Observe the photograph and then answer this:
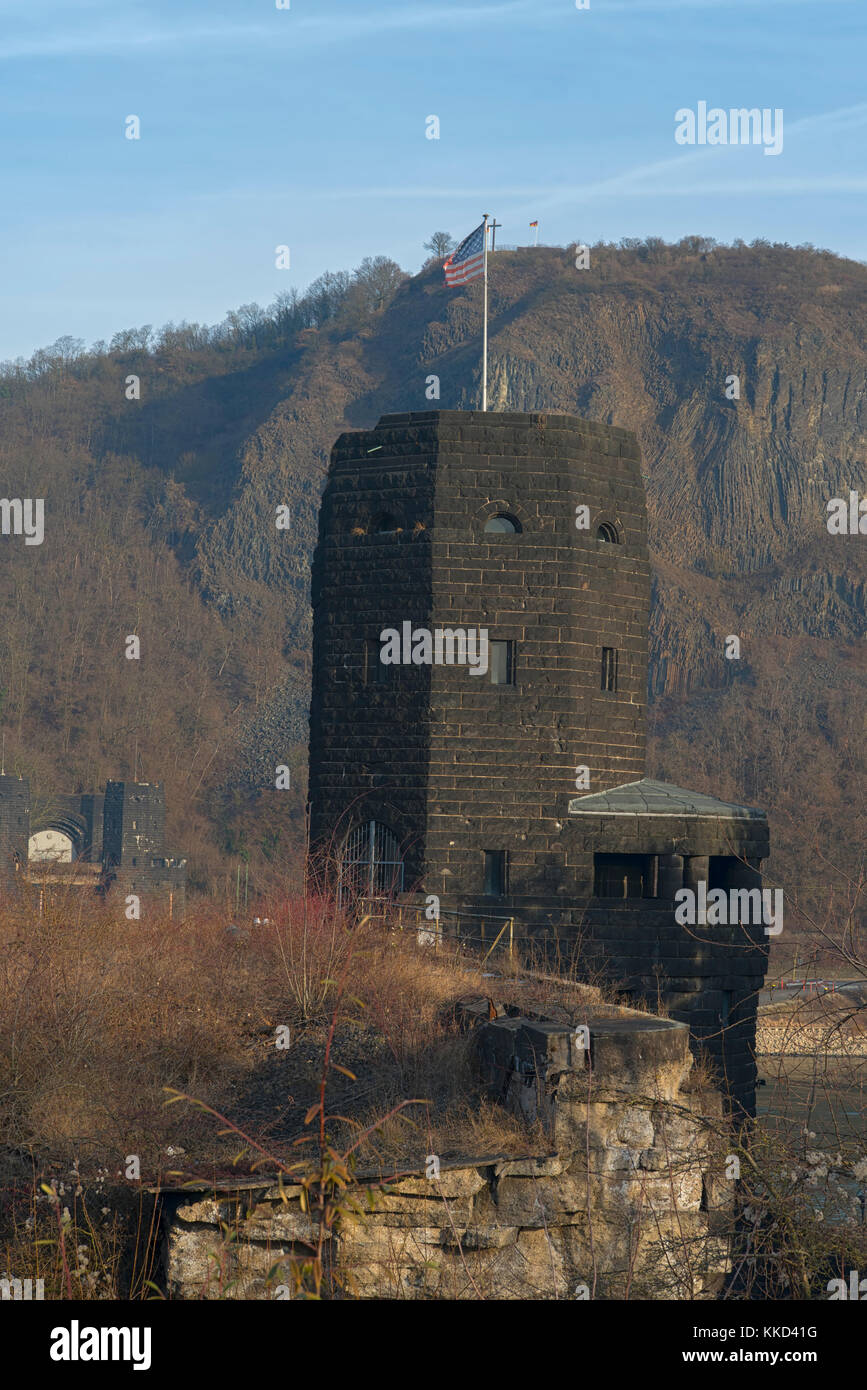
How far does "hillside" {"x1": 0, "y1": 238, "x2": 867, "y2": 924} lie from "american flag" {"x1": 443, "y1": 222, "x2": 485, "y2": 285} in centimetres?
7170

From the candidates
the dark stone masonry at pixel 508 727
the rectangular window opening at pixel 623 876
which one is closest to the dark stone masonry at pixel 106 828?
the dark stone masonry at pixel 508 727

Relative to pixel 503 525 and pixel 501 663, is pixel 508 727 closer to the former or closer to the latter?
pixel 501 663

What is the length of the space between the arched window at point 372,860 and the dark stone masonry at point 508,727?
31 mm

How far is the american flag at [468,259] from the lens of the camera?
25.7 metres

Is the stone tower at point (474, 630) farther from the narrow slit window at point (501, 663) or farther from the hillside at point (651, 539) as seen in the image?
the hillside at point (651, 539)

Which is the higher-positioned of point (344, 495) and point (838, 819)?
point (344, 495)

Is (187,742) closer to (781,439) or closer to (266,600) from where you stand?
(266,600)

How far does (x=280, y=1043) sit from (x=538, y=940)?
30.0ft

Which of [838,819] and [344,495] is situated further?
[838,819]

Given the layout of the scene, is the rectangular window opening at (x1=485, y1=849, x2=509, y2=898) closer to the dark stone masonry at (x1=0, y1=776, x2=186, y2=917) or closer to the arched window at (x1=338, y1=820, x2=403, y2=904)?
the arched window at (x1=338, y1=820, x2=403, y2=904)

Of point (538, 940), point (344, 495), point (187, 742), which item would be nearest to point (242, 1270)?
point (538, 940)

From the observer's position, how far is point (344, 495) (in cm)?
2203

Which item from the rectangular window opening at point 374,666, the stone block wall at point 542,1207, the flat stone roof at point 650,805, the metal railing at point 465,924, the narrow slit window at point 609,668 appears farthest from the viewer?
the narrow slit window at point 609,668

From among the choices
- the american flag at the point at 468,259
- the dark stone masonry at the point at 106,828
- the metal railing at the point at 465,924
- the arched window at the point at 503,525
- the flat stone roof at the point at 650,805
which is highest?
the american flag at the point at 468,259
